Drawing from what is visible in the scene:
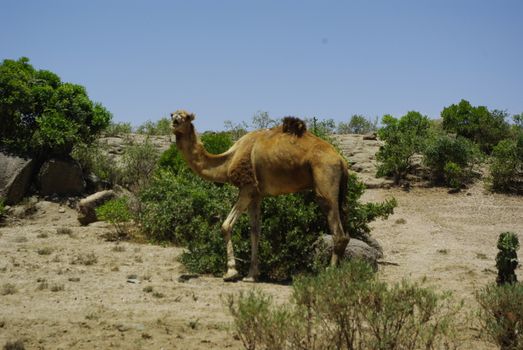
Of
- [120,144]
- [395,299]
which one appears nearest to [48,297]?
[395,299]

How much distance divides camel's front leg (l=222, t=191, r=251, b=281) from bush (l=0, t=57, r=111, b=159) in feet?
32.2

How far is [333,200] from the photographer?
928cm

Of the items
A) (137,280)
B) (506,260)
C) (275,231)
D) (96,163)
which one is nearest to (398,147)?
(96,163)

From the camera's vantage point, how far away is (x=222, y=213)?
12.6 m

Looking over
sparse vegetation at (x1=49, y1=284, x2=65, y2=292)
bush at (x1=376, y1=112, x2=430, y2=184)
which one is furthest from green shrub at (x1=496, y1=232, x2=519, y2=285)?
bush at (x1=376, y1=112, x2=430, y2=184)

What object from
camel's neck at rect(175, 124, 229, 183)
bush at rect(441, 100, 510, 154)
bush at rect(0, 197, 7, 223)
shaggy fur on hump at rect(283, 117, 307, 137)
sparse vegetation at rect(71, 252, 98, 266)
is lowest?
sparse vegetation at rect(71, 252, 98, 266)

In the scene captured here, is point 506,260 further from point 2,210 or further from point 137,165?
point 137,165

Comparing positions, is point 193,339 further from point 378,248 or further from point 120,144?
point 120,144

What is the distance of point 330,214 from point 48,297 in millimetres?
4297

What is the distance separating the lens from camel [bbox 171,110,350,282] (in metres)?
9.36

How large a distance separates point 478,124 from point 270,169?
78.8 ft

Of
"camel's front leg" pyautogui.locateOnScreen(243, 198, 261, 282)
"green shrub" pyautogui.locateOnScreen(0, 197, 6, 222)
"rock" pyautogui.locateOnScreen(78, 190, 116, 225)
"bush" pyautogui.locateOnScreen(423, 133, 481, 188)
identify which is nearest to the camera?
"camel's front leg" pyautogui.locateOnScreen(243, 198, 261, 282)

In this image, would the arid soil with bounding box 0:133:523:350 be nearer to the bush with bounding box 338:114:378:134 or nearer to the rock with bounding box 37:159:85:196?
the rock with bounding box 37:159:85:196

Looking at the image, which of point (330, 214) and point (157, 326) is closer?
point (157, 326)
